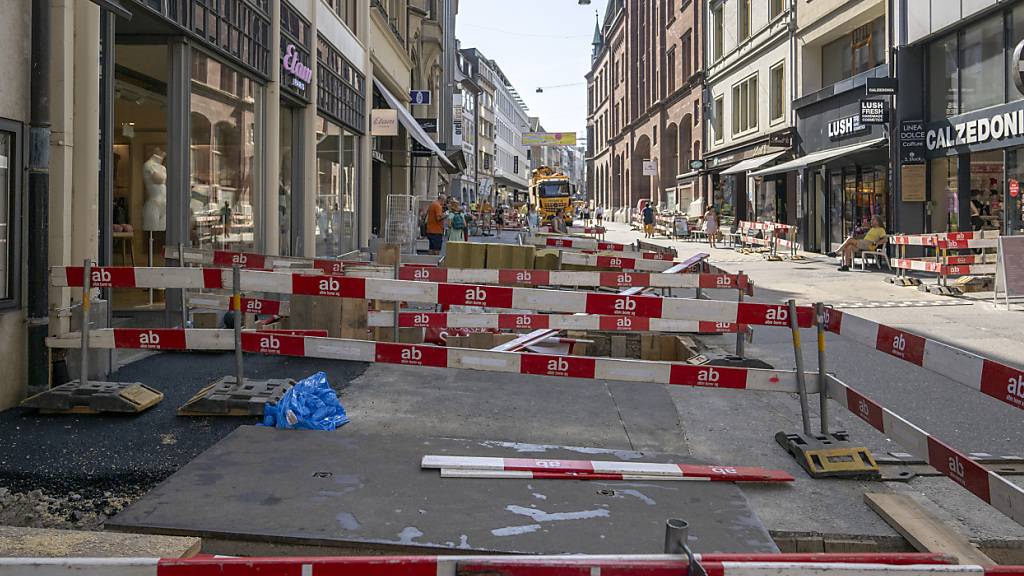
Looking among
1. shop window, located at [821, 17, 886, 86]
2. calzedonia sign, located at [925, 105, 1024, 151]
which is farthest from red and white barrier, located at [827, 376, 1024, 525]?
shop window, located at [821, 17, 886, 86]

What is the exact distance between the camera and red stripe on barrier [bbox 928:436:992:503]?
376cm

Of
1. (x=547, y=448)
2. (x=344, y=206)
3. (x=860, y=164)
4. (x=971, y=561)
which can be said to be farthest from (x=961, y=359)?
(x=860, y=164)

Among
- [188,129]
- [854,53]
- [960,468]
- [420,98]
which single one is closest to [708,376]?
[960,468]

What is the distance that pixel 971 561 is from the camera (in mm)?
3582

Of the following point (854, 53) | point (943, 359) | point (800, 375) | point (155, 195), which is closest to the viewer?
point (943, 359)

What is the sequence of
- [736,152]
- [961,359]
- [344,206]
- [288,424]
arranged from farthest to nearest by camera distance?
[736,152] → [344,206] → [288,424] → [961,359]

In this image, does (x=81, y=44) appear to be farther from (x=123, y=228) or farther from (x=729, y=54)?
(x=729, y=54)

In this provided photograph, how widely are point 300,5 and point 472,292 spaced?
9.90 metres

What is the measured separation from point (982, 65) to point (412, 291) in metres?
18.0

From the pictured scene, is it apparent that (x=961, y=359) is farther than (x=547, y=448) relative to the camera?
No

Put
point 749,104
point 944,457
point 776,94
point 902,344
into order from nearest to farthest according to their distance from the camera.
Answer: point 944,457
point 902,344
point 776,94
point 749,104

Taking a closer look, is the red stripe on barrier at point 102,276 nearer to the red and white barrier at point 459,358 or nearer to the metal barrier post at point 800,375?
the red and white barrier at point 459,358

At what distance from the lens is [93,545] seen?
315cm

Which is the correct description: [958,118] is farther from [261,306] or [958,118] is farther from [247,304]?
[247,304]
